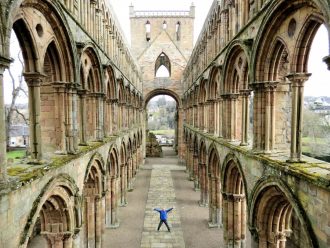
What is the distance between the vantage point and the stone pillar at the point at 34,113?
7.63m

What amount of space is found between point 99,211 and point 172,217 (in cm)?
637

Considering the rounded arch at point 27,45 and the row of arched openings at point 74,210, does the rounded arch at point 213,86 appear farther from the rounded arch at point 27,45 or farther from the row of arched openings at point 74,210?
the rounded arch at point 27,45

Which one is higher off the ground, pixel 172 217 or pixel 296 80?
pixel 296 80

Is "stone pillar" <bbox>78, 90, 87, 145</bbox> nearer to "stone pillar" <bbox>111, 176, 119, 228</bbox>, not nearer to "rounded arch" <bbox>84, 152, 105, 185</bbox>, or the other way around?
"rounded arch" <bbox>84, 152, 105, 185</bbox>

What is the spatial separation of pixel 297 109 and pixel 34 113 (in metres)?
6.77

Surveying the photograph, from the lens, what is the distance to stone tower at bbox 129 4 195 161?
37188 millimetres

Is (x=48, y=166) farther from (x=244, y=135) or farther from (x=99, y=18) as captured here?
(x=99, y=18)

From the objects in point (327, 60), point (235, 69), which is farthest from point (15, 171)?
point (235, 69)

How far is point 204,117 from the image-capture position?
810 inches

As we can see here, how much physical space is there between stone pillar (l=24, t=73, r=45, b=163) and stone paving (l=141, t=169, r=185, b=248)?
30.1 feet

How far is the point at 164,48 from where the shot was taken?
36781 mm

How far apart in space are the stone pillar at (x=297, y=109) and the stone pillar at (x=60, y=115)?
660 cm

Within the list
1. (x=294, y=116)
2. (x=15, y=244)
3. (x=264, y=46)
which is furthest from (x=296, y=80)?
(x=15, y=244)

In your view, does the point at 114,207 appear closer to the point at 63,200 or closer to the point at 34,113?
the point at 63,200
